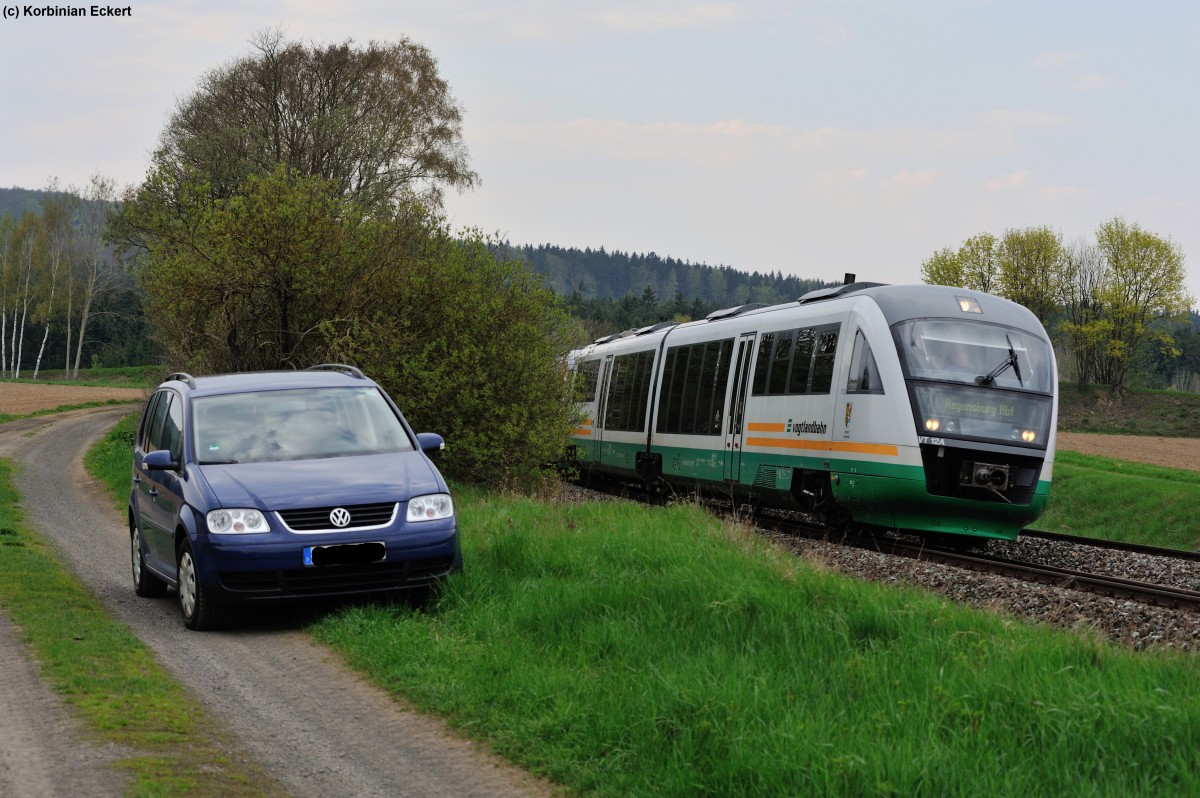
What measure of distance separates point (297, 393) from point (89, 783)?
17.2 feet

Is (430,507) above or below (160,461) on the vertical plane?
below

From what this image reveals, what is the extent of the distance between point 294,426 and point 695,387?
1131cm

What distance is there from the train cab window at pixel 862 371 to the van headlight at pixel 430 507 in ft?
22.9

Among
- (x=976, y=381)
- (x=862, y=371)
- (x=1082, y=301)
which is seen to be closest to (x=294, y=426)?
(x=862, y=371)

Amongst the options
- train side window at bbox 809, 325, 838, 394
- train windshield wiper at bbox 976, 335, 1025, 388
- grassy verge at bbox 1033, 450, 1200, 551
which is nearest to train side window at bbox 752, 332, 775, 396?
train side window at bbox 809, 325, 838, 394

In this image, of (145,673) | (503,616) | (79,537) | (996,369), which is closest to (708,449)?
(996,369)

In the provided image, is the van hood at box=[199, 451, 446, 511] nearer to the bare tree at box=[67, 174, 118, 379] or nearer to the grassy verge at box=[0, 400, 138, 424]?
the grassy verge at box=[0, 400, 138, 424]

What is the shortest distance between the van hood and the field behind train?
0.82m

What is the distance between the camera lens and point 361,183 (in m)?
41.8

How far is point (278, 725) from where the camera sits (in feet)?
21.1

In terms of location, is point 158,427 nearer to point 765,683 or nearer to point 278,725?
point 278,725

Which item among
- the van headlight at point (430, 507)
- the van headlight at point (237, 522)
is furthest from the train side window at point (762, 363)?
the van headlight at point (237, 522)

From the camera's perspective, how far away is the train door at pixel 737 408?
18234mm

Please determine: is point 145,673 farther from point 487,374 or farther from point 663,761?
point 487,374
